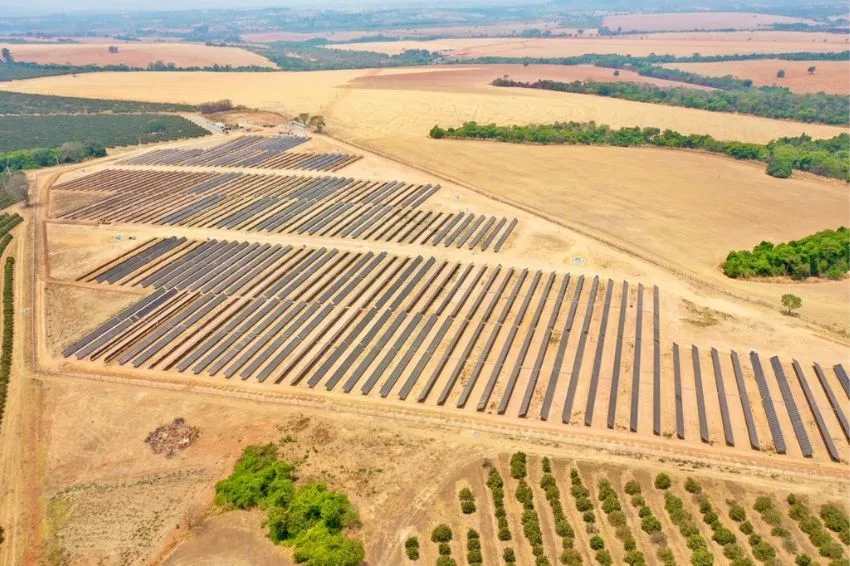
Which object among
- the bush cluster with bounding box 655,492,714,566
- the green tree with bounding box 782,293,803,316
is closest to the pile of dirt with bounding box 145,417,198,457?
the bush cluster with bounding box 655,492,714,566

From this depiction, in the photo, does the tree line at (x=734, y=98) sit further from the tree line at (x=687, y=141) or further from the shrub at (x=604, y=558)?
the shrub at (x=604, y=558)

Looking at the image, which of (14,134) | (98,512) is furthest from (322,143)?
(98,512)

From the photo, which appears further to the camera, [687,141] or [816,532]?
[687,141]

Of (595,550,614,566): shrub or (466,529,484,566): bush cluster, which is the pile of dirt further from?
(595,550,614,566): shrub

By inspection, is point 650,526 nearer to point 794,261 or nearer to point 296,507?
point 296,507

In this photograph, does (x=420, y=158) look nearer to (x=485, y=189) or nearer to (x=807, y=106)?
(x=485, y=189)

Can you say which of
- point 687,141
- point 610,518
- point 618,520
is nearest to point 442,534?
point 610,518
